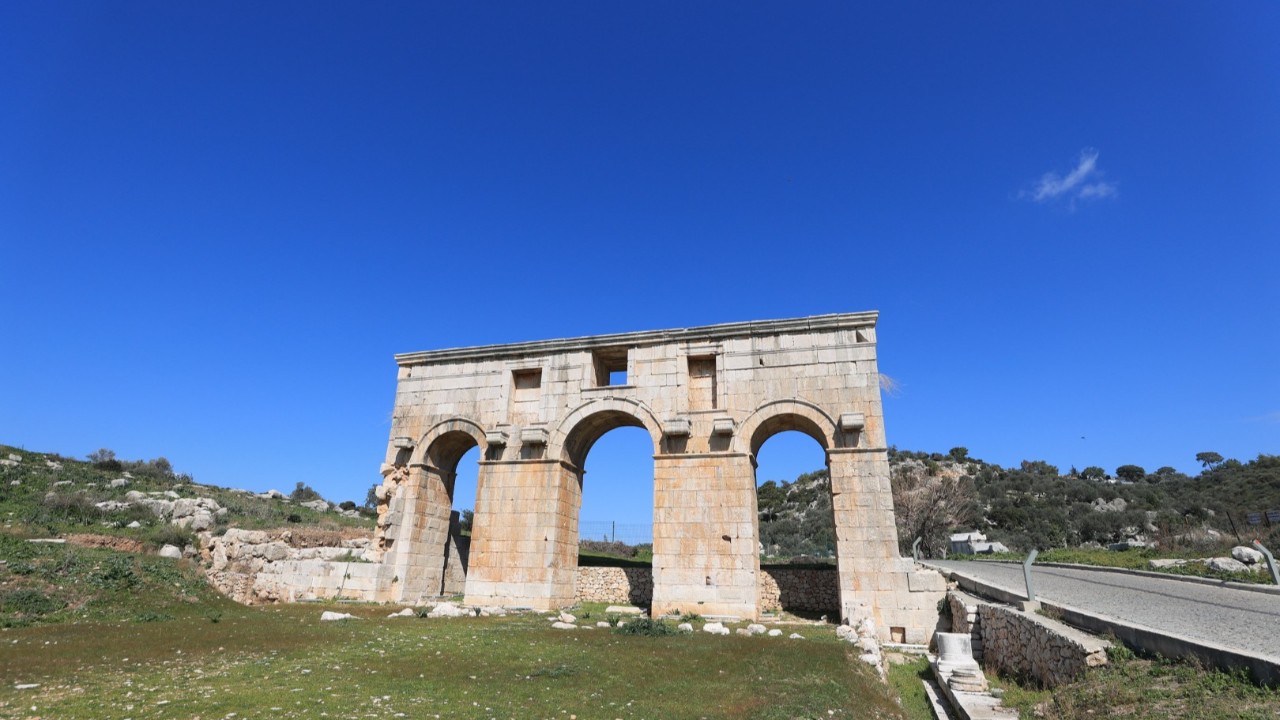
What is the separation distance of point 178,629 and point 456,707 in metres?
8.67

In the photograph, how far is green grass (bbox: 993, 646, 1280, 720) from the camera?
15.7ft

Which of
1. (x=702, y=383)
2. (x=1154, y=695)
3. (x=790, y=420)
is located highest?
(x=702, y=383)

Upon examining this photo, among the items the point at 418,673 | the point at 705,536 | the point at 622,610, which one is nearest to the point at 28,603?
the point at 418,673

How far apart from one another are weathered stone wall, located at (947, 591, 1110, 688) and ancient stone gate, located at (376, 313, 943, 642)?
2.22m

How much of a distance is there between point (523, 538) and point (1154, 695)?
44.7 feet

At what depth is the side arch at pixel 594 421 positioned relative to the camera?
16.6 metres

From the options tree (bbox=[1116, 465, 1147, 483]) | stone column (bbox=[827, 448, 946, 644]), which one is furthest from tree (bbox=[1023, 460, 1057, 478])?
stone column (bbox=[827, 448, 946, 644])

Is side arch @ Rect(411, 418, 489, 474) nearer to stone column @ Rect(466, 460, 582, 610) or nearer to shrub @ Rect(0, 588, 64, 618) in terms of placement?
stone column @ Rect(466, 460, 582, 610)

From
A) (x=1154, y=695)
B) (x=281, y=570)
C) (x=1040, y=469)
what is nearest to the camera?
(x=1154, y=695)

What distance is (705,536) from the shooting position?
15.3 metres

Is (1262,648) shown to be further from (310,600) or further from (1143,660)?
(310,600)

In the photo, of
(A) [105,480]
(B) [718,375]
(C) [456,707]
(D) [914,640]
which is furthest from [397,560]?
(A) [105,480]

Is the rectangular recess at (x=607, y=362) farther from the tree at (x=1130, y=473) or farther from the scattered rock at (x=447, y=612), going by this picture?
the tree at (x=1130, y=473)

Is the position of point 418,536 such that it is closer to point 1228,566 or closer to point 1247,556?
point 1228,566
